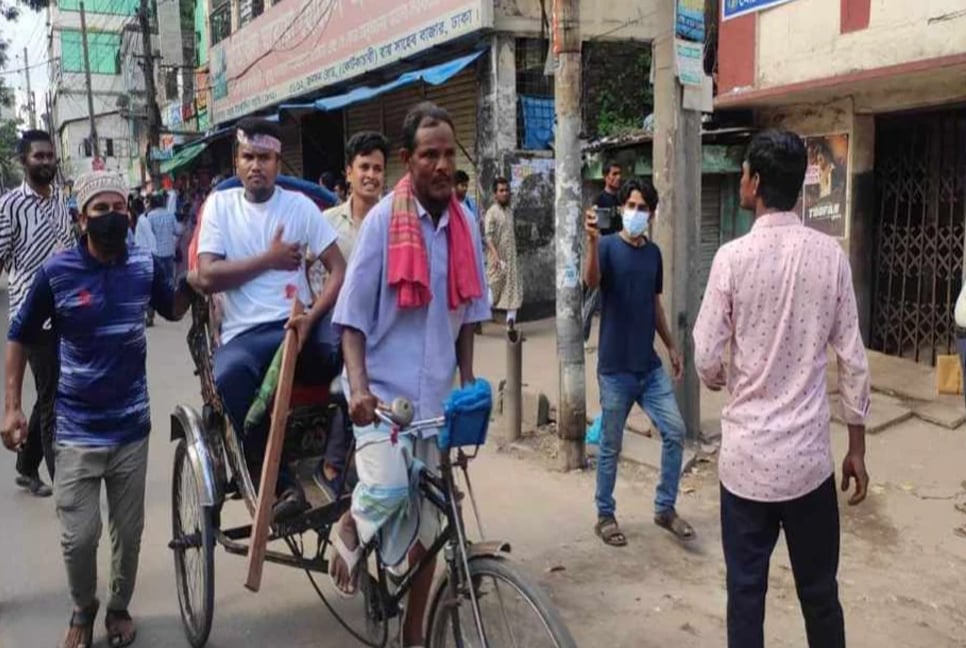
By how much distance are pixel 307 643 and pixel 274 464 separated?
3.26 feet

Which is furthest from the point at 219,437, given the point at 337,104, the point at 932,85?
the point at 337,104

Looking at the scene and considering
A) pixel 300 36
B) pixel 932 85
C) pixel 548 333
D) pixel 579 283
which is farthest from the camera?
pixel 300 36

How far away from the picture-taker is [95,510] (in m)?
3.27

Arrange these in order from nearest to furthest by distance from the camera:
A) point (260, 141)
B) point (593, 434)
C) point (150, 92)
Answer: point (260, 141) → point (593, 434) → point (150, 92)

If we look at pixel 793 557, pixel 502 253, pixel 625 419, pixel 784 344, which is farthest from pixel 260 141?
pixel 502 253

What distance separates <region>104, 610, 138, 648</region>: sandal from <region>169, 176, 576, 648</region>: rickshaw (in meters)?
0.21

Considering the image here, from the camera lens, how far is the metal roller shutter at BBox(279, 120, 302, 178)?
18794mm

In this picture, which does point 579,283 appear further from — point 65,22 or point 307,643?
point 65,22

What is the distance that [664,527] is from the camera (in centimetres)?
448

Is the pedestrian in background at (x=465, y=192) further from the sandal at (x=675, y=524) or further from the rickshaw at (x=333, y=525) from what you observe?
the rickshaw at (x=333, y=525)

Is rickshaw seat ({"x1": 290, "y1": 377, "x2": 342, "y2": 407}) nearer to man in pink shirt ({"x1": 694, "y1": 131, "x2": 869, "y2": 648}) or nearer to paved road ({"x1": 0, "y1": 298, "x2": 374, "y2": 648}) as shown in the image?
paved road ({"x1": 0, "y1": 298, "x2": 374, "y2": 648})

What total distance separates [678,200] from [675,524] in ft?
7.11

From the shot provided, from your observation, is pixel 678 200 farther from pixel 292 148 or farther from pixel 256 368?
pixel 292 148

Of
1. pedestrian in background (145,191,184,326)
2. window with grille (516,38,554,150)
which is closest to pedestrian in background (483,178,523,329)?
window with grille (516,38,554,150)
